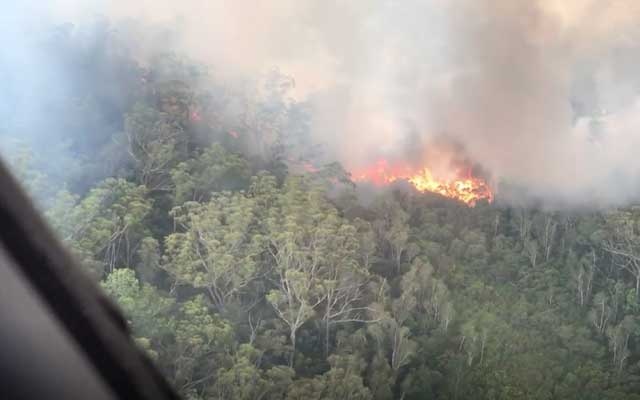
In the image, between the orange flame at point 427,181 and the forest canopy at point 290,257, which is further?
the orange flame at point 427,181

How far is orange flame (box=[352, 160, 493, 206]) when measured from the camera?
4.16m

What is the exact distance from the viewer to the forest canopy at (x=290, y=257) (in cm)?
321

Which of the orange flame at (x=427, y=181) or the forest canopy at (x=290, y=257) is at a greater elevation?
the orange flame at (x=427, y=181)

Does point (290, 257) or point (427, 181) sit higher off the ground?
point (427, 181)

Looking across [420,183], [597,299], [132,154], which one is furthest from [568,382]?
[132,154]

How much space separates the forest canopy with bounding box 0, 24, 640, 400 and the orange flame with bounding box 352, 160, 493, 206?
0.29 ft

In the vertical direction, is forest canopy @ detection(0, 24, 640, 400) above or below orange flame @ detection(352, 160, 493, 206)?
below

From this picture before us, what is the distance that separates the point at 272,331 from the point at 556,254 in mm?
1904

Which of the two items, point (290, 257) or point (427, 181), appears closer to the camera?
point (290, 257)

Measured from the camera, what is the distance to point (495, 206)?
171 inches

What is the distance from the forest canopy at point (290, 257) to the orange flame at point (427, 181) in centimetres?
9

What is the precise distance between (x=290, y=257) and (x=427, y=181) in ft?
4.08

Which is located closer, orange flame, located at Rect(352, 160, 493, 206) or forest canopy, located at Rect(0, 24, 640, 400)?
forest canopy, located at Rect(0, 24, 640, 400)

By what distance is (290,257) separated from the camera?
350 centimetres
